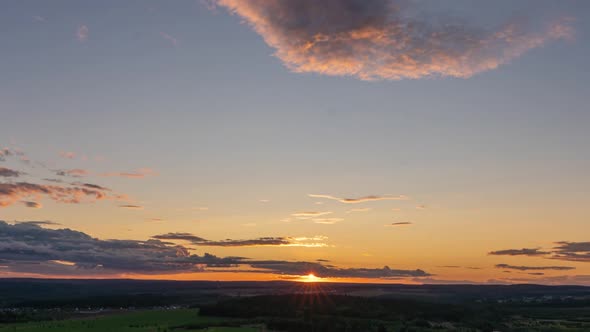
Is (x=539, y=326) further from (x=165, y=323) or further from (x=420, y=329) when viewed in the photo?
(x=165, y=323)

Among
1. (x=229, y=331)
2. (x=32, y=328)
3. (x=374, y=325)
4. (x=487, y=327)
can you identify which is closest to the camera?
(x=229, y=331)

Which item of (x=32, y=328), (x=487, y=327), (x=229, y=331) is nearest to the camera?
(x=229, y=331)

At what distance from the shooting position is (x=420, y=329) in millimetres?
168125

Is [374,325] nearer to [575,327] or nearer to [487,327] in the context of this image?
[487,327]

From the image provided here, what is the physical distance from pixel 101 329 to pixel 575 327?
156061mm

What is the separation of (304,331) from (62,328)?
7503 centimetres

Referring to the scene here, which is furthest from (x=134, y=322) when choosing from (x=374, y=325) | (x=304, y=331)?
(x=374, y=325)

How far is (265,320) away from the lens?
197750 millimetres

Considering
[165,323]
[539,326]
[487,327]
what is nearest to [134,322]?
[165,323]

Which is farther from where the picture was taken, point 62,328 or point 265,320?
point 265,320

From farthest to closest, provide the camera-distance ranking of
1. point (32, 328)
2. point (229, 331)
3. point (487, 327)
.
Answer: point (487, 327) < point (32, 328) < point (229, 331)

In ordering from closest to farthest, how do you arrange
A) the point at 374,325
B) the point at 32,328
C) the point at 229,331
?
the point at 229,331
the point at 32,328
the point at 374,325

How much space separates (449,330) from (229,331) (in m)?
70.8

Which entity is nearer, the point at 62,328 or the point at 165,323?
the point at 62,328
